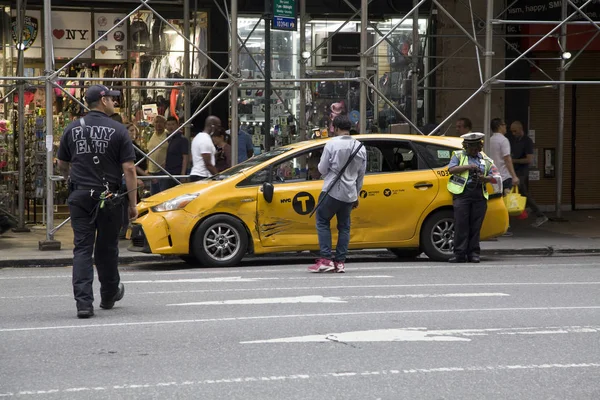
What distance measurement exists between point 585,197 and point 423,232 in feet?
30.2

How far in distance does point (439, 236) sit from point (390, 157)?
3.92ft

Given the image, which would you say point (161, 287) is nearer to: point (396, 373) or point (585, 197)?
point (396, 373)

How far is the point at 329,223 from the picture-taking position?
12.2 meters

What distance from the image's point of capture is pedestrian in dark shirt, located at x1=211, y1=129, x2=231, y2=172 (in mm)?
16562

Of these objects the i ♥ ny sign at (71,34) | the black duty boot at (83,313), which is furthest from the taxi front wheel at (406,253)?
the i ♥ ny sign at (71,34)

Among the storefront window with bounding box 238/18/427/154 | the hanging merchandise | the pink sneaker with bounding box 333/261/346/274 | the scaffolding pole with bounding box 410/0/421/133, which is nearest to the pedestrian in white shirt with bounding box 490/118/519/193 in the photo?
the scaffolding pole with bounding box 410/0/421/133

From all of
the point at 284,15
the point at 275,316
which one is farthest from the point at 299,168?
the point at 275,316

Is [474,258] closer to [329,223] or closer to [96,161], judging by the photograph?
[329,223]

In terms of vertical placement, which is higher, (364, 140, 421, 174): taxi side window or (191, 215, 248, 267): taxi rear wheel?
(364, 140, 421, 174): taxi side window

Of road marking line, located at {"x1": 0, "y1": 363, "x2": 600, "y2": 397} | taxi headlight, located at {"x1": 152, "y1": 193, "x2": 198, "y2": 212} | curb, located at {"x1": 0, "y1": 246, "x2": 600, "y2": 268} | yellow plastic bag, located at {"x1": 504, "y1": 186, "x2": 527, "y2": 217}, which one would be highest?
taxi headlight, located at {"x1": 152, "y1": 193, "x2": 198, "y2": 212}

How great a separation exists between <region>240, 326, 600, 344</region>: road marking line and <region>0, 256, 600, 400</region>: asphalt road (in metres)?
0.01

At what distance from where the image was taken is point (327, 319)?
8812 millimetres

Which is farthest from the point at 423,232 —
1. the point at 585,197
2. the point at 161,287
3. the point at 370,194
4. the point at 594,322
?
the point at 585,197

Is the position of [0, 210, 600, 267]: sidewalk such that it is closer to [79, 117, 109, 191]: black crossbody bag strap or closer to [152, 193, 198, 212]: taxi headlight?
[152, 193, 198, 212]: taxi headlight
